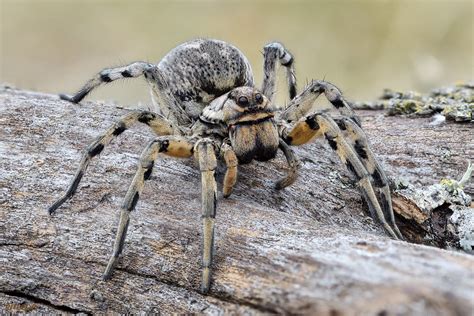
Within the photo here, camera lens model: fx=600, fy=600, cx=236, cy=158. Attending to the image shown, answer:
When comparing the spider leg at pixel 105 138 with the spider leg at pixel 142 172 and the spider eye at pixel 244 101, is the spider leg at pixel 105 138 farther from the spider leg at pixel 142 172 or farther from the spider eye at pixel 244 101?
the spider eye at pixel 244 101

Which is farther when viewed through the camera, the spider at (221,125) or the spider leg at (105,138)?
the spider leg at (105,138)

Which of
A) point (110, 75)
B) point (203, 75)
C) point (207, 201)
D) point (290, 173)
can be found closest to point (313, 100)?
point (290, 173)

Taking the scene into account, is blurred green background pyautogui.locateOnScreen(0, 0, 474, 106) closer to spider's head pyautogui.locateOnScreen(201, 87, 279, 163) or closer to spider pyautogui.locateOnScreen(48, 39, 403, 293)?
spider pyautogui.locateOnScreen(48, 39, 403, 293)

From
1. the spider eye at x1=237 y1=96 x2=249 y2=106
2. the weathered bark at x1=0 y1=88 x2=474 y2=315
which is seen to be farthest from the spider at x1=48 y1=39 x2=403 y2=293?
the weathered bark at x1=0 y1=88 x2=474 y2=315

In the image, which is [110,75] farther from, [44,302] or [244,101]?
[44,302]

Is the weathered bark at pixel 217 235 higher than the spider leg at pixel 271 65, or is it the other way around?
the spider leg at pixel 271 65

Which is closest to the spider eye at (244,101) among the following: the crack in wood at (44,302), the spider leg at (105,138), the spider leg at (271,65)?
the spider leg at (105,138)
